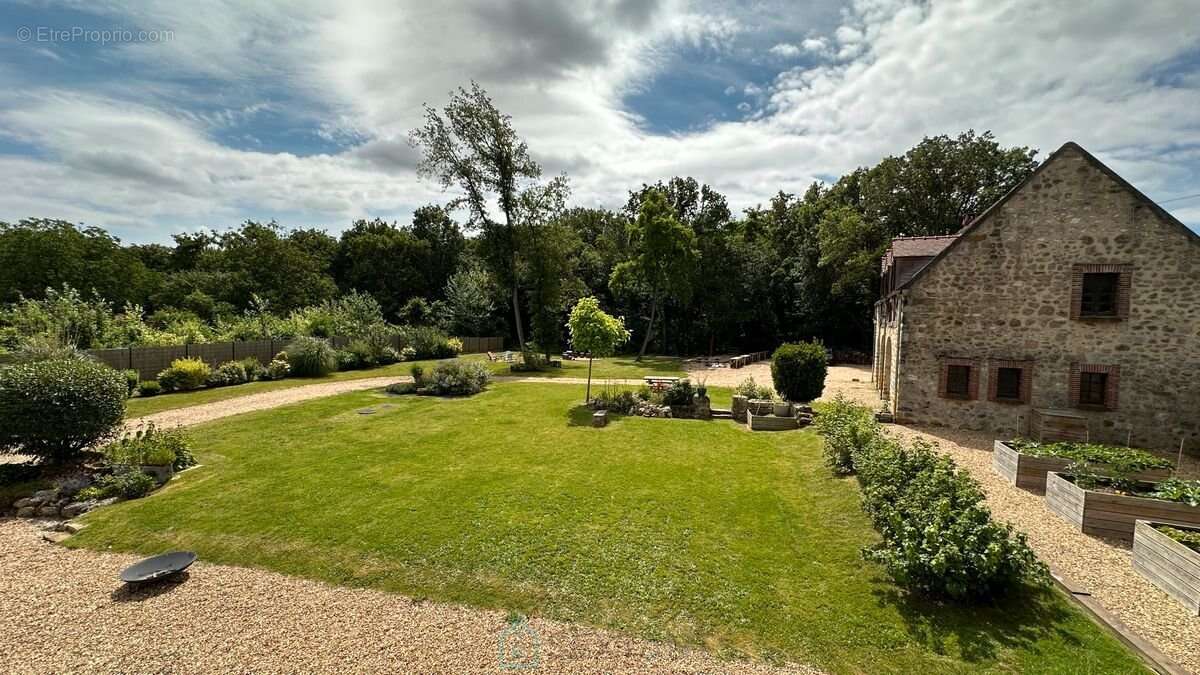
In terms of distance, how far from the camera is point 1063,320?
13.2 m

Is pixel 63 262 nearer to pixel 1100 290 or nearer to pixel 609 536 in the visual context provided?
pixel 609 536

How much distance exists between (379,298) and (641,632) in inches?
1999

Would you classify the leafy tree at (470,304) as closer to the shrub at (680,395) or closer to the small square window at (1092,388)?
the shrub at (680,395)

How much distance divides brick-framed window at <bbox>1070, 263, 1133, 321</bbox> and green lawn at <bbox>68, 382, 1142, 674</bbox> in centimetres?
836

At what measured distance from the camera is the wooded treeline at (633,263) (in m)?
30.3


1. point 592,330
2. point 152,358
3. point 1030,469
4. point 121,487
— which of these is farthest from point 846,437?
point 152,358

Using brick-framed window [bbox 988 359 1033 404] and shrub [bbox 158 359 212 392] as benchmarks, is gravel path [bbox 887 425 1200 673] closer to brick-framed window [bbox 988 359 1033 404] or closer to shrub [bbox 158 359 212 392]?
A: brick-framed window [bbox 988 359 1033 404]

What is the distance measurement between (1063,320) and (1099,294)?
1.10 m

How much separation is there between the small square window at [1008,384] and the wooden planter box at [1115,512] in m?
6.68

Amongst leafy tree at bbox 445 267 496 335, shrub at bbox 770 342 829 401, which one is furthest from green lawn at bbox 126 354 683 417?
shrub at bbox 770 342 829 401

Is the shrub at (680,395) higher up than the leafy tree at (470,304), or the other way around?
the leafy tree at (470,304)

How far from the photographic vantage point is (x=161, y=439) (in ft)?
36.3

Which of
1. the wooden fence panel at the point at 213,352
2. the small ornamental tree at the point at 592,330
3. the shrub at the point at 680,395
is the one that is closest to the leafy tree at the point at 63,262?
the wooden fence panel at the point at 213,352

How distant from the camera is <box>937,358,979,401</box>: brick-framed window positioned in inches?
552
